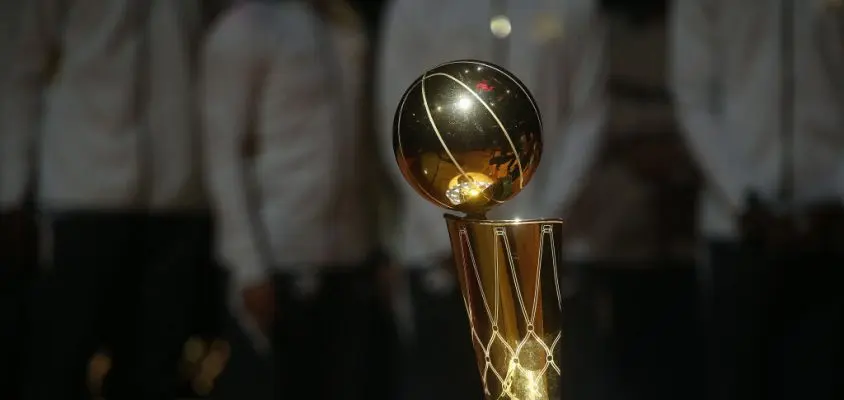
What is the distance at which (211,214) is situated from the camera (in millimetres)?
2035

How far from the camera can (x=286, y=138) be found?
6.58 ft

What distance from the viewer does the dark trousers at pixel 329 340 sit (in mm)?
2006

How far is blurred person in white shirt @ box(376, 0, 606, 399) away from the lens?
71.1 inches

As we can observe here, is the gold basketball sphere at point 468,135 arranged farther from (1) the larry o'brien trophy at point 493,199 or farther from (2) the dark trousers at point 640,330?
(2) the dark trousers at point 640,330

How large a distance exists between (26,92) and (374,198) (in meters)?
0.89

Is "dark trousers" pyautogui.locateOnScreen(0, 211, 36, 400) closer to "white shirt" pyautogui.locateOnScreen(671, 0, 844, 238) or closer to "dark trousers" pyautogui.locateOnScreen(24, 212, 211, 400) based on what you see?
"dark trousers" pyautogui.locateOnScreen(24, 212, 211, 400)

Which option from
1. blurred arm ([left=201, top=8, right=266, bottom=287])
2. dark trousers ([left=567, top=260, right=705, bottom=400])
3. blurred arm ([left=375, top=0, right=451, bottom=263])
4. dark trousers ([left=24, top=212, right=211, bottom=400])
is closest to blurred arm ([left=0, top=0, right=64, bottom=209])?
dark trousers ([left=24, top=212, right=211, bottom=400])

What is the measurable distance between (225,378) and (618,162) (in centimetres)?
110

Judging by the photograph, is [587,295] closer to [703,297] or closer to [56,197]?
[703,297]

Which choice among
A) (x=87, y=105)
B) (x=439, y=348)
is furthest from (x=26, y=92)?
(x=439, y=348)

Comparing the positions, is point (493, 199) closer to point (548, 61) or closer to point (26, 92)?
point (548, 61)

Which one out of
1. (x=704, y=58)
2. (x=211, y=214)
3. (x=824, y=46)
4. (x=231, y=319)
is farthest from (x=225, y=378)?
(x=824, y=46)

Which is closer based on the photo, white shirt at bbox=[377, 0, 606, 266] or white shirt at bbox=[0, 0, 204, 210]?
white shirt at bbox=[377, 0, 606, 266]

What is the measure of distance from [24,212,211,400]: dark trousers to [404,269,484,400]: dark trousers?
558 millimetres
